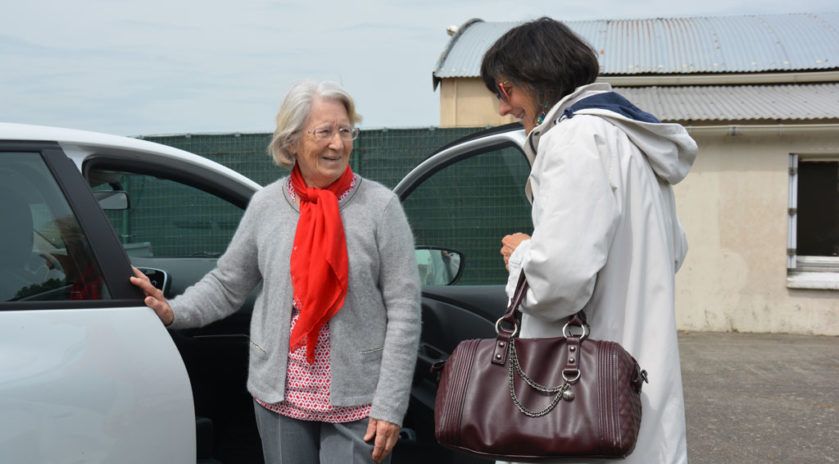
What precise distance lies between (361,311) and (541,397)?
0.60 meters

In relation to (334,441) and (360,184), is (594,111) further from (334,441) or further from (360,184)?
(334,441)

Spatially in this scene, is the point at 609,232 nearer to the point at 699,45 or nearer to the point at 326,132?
the point at 326,132

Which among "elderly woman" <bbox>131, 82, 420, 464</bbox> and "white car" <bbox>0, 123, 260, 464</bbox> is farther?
"elderly woman" <bbox>131, 82, 420, 464</bbox>

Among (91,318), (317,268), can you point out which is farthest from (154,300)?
(317,268)

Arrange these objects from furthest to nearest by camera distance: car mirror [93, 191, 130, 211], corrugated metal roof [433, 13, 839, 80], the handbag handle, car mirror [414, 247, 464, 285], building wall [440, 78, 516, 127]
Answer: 1. building wall [440, 78, 516, 127]
2. corrugated metal roof [433, 13, 839, 80]
3. car mirror [414, 247, 464, 285]
4. car mirror [93, 191, 130, 211]
5. the handbag handle

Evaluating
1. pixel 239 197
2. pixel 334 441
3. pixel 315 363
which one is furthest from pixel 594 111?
pixel 239 197

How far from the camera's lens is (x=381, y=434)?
6.64 ft

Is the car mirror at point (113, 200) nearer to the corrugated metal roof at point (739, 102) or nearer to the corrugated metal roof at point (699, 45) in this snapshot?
the corrugated metal roof at point (739, 102)

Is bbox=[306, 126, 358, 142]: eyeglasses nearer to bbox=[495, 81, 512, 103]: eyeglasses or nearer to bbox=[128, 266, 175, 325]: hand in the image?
bbox=[495, 81, 512, 103]: eyeglasses

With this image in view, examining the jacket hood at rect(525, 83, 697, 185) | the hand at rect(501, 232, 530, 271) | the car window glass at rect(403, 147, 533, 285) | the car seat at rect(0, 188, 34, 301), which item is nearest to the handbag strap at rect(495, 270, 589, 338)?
the hand at rect(501, 232, 530, 271)

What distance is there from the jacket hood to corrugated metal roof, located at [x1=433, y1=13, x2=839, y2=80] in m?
8.16

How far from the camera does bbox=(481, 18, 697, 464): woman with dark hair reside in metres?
1.62

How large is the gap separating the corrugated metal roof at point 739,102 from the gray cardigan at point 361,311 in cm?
741

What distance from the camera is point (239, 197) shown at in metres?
2.75
